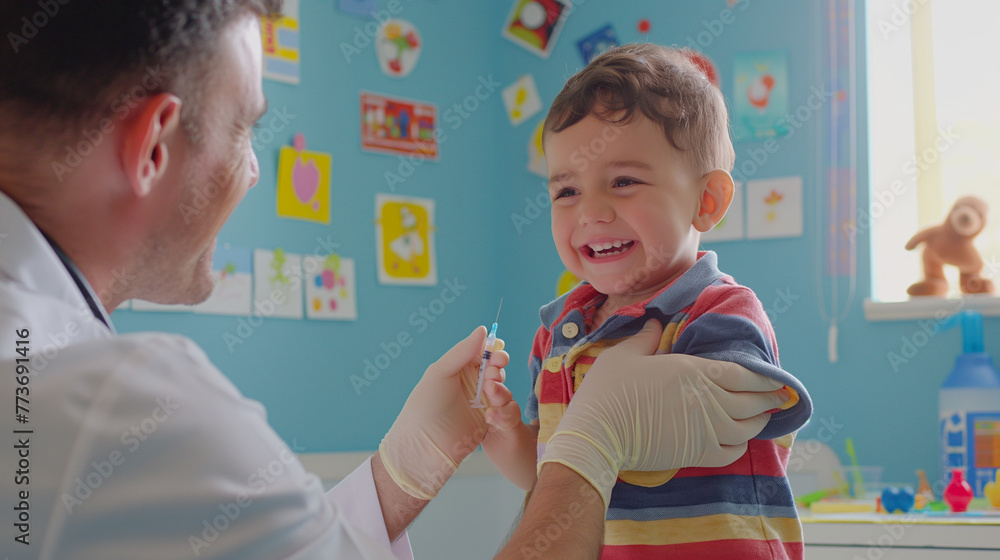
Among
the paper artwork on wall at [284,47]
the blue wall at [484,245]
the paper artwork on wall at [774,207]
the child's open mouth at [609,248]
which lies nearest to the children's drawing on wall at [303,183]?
the blue wall at [484,245]

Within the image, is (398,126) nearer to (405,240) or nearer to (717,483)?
(405,240)

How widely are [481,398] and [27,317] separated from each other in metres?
0.63

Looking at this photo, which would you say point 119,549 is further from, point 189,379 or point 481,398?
point 481,398

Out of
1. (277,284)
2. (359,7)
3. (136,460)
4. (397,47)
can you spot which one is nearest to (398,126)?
(397,47)

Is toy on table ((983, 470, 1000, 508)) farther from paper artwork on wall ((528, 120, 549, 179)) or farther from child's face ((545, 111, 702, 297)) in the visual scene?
paper artwork on wall ((528, 120, 549, 179))

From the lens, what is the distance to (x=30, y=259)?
600 mm

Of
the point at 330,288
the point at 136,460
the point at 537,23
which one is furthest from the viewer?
the point at 537,23

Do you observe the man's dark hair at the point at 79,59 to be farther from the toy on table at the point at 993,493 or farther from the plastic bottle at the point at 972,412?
the plastic bottle at the point at 972,412

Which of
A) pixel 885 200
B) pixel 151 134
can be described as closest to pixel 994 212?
pixel 885 200

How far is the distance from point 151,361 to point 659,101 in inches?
27.9

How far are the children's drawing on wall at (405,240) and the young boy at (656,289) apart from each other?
126 cm

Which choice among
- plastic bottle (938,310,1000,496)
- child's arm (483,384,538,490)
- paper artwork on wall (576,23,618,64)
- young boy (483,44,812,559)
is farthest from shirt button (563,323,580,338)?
paper artwork on wall (576,23,618,64)

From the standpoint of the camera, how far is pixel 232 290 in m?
2.00

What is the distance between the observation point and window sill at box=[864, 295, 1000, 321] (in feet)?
6.31
